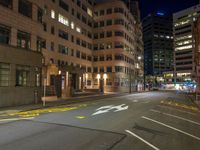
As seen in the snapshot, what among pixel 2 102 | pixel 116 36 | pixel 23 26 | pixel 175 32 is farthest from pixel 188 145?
pixel 175 32

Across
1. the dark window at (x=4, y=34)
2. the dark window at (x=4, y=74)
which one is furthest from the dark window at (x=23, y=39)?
the dark window at (x=4, y=74)

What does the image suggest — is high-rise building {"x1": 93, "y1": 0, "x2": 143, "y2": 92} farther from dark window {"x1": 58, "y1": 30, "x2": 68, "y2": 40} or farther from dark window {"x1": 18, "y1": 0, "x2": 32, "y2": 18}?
dark window {"x1": 18, "y1": 0, "x2": 32, "y2": 18}

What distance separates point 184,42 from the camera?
151 meters

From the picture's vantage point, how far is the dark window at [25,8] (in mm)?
22641

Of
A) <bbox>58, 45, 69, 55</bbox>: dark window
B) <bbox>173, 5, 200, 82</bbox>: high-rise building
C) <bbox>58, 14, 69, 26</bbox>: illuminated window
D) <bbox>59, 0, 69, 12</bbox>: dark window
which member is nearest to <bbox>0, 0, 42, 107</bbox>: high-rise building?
<bbox>58, 45, 69, 55</bbox>: dark window

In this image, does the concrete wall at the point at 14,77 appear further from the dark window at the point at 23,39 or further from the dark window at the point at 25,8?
the dark window at the point at 25,8

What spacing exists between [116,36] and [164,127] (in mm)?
54892

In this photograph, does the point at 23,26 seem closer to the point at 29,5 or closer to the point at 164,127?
the point at 29,5

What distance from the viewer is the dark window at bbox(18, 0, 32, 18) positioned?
74.3 ft

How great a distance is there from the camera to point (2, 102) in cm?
1962

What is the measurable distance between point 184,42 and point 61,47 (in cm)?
12139

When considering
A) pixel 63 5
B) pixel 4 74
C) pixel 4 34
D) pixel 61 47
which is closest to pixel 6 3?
pixel 4 34

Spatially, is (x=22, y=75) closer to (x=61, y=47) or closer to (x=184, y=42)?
(x=61, y=47)

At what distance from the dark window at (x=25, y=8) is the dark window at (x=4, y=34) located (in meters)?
2.84
